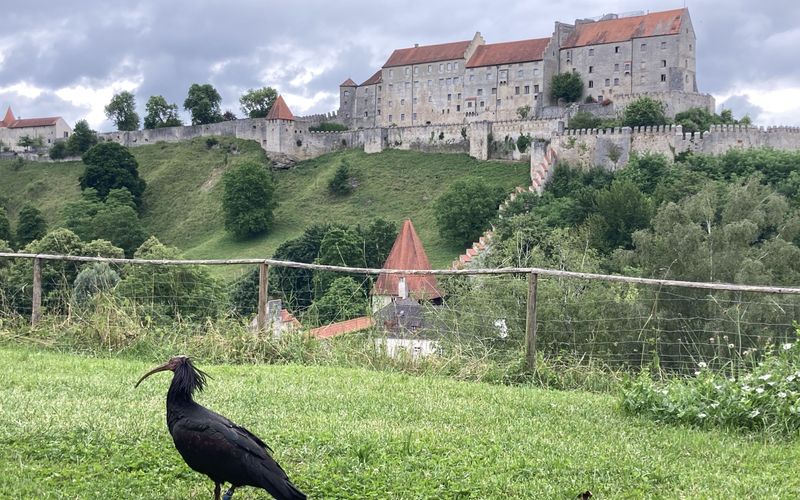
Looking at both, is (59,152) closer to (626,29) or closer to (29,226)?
(29,226)

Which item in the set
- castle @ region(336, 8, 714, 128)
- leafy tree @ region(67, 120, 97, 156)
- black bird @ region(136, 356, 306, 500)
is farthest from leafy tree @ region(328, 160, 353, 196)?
black bird @ region(136, 356, 306, 500)

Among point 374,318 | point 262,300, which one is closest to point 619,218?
point 374,318

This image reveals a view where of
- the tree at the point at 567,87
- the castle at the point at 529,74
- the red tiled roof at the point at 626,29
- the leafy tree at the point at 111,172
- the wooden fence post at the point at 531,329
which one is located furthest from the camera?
the tree at the point at 567,87

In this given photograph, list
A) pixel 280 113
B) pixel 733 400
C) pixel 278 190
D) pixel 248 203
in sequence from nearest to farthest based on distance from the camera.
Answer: pixel 733 400
pixel 248 203
pixel 278 190
pixel 280 113

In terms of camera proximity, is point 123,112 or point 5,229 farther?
point 123,112

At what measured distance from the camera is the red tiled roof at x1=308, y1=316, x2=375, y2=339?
31.2 feet

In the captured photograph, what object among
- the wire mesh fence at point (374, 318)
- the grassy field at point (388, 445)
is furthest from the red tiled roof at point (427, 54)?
the grassy field at point (388, 445)

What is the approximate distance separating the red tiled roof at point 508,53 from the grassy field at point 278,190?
11597 millimetres

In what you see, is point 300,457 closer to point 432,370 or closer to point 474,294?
point 432,370

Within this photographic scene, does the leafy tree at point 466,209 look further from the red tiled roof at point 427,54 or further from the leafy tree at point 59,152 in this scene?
the leafy tree at point 59,152

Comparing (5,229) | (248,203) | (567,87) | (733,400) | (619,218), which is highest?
(567,87)

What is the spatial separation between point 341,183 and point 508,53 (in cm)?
1794

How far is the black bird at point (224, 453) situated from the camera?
4.34 m

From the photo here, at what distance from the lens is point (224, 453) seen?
14.5 feet
